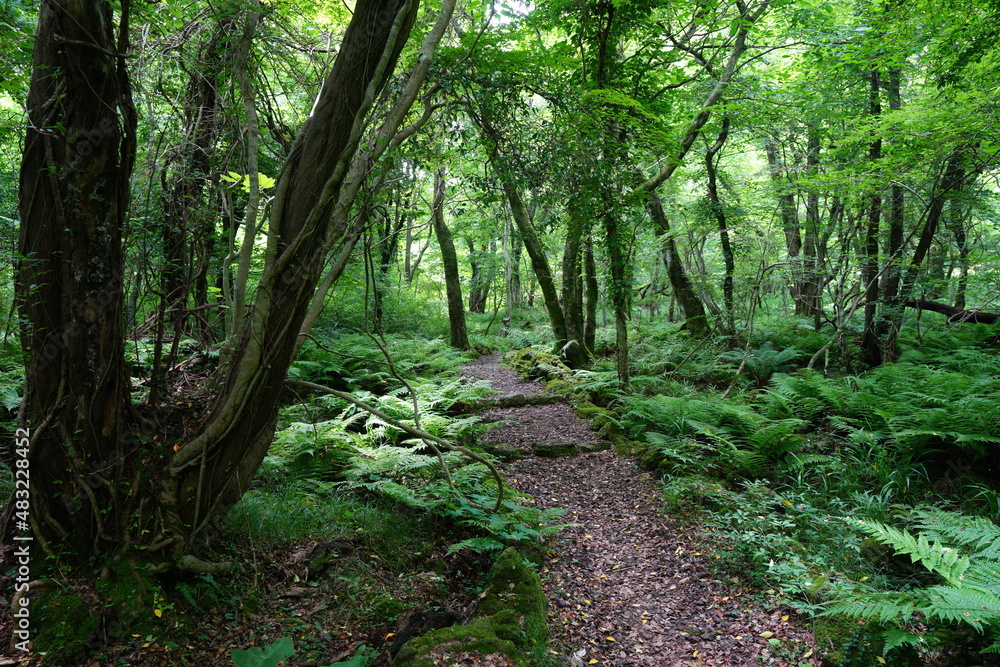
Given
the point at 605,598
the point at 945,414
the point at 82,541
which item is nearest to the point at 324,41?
the point at 82,541

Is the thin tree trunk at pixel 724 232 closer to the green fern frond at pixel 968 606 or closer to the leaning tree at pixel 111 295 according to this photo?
the green fern frond at pixel 968 606

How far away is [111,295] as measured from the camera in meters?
2.80

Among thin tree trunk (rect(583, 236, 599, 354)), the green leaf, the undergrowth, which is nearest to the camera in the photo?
the green leaf

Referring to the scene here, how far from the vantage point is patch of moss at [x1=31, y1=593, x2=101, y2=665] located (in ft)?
7.52

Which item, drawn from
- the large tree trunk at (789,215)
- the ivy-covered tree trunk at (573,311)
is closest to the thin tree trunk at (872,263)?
the large tree trunk at (789,215)

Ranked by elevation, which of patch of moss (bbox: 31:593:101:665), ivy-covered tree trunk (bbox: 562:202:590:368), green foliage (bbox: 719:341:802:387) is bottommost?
patch of moss (bbox: 31:593:101:665)

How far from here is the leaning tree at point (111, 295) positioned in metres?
2.65

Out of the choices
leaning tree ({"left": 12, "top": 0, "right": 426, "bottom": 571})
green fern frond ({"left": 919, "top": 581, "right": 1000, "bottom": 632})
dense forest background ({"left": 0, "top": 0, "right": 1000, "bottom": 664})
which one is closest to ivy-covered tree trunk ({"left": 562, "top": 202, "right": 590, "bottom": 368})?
dense forest background ({"left": 0, "top": 0, "right": 1000, "bottom": 664})

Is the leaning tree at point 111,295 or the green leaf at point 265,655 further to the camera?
the leaning tree at point 111,295

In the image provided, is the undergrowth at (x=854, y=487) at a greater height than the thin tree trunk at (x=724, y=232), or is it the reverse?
the thin tree trunk at (x=724, y=232)

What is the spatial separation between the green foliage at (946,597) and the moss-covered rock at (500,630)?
183 centimetres

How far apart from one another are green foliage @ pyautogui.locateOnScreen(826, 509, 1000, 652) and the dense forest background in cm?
3

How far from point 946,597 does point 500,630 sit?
Result: 2.47m

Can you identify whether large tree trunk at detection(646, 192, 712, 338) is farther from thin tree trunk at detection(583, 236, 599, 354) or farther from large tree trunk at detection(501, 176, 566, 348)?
large tree trunk at detection(501, 176, 566, 348)
